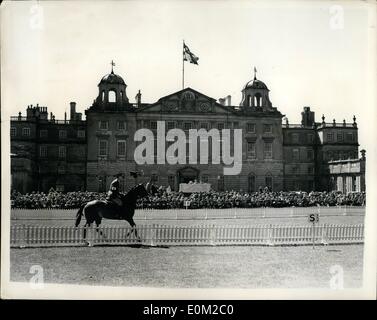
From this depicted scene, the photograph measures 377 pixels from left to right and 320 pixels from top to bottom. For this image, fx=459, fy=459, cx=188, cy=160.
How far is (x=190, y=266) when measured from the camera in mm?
11602

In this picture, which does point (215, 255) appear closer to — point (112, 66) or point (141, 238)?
point (141, 238)

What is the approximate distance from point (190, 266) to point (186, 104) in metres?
21.8

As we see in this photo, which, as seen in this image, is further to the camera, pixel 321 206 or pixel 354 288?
pixel 321 206

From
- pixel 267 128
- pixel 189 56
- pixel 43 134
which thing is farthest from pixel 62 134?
pixel 189 56

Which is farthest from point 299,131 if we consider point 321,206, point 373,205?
point 373,205

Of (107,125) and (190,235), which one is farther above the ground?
(107,125)

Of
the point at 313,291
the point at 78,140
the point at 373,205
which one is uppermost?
the point at 78,140

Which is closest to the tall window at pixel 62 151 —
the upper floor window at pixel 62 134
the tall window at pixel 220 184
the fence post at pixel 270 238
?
the upper floor window at pixel 62 134

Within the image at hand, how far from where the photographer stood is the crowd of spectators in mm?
23375

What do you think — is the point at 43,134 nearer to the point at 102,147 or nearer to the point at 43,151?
the point at 43,151

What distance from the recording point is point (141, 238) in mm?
13734

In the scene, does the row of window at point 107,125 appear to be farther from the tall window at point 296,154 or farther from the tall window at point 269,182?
the tall window at point 296,154

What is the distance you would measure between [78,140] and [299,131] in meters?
16.9

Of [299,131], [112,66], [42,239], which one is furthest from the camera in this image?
[299,131]
